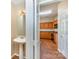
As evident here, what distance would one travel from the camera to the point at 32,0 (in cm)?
216

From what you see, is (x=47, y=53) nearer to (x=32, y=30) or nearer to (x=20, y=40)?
(x=20, y=40)

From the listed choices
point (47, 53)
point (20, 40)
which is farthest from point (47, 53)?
point (20, 40)

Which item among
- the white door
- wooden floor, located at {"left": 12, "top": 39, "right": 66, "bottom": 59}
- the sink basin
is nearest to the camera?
the white door

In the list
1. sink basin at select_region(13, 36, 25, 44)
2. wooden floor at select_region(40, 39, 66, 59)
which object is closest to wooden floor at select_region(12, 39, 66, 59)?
wooden floor at select_region(40, 39, 66, 59)

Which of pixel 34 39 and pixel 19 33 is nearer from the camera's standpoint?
pixel 34 39

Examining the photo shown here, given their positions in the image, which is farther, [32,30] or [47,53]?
[47,53]

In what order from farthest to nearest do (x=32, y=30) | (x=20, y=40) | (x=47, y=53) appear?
(x=47, y=53) → (x=20, y=40) → (x=32, y=30)

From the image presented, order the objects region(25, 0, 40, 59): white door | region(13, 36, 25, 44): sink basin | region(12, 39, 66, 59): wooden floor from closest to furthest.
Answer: region(25, 0, 40, 59): white door
region(13, 36, 25, 44): sink basin
region(12, 39, 66, 59): wooden floor

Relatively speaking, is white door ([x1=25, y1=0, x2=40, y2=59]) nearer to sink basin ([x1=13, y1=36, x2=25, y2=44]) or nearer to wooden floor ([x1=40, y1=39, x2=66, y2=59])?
sink basin ([x1=13, y1=36, x2=25, y2=44])

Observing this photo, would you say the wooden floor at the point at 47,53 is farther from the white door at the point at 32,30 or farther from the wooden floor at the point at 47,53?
the white door at the point at 32,30
